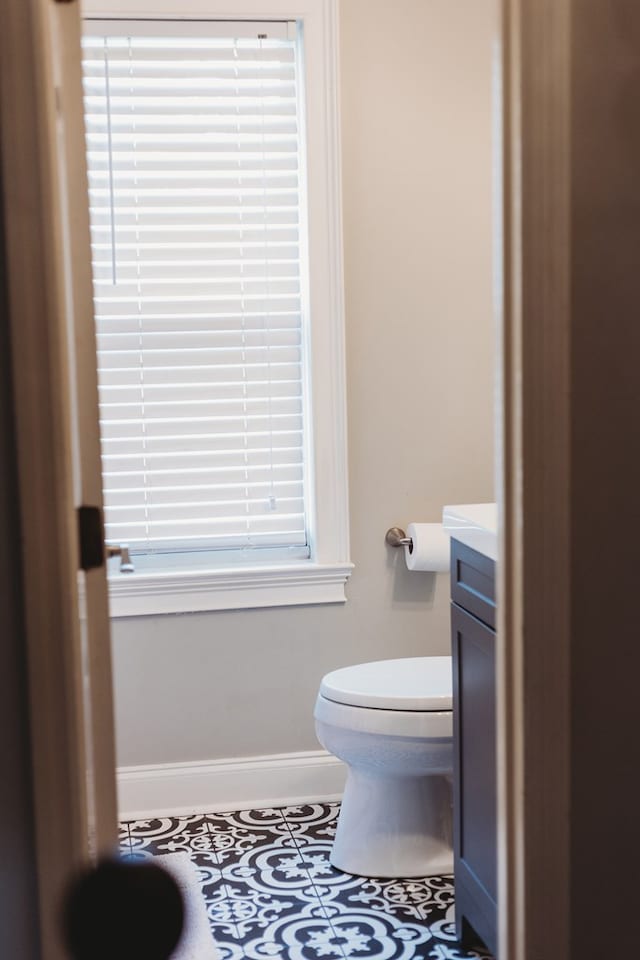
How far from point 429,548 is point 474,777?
104 cm

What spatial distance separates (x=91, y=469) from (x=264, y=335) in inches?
72.5

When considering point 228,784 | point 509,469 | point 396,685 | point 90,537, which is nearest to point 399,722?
point 396,685

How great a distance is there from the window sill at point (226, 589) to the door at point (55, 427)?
5.55ft

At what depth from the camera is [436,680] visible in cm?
285

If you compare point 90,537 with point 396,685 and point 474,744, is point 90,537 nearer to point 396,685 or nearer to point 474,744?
point 474,744

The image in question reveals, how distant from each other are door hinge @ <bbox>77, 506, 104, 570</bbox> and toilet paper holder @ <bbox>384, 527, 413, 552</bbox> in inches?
74.0

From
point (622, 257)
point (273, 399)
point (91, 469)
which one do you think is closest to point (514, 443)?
point (622, 257)

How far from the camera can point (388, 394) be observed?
3357 millimetres

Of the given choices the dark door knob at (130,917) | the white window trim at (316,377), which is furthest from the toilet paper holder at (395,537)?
the dark door knob at (130,917)

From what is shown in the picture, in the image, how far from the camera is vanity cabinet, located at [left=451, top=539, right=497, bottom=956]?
2195 mm

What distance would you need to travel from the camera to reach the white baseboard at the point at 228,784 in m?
3.29

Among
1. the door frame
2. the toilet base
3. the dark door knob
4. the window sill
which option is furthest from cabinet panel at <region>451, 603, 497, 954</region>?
the dark door knob

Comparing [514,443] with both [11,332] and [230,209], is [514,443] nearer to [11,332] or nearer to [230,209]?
[11,332]

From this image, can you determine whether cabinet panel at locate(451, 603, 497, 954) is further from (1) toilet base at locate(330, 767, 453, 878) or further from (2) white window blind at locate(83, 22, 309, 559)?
(2) white window blind at locate(83, 22, 309, 559)
